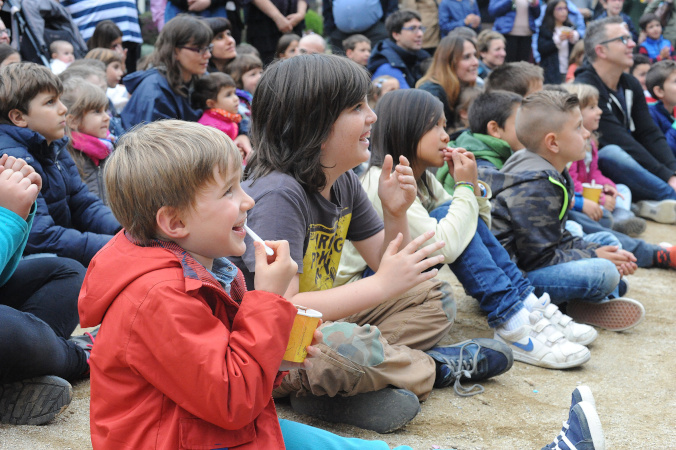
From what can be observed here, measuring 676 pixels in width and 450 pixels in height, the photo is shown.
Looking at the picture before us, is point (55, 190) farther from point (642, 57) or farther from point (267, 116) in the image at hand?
point (642, 57)

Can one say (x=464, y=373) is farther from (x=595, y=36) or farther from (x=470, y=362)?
(x=595, y=36)

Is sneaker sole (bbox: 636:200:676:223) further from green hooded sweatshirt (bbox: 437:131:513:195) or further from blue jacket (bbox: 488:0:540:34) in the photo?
blue jacket (bbox: 488:0:540:34)

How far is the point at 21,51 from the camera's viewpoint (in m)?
5.48

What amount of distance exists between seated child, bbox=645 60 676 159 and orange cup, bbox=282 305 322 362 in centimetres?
611

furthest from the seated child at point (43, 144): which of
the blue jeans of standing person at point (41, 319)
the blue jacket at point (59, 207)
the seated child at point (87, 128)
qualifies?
the seated child at point (87, 128)

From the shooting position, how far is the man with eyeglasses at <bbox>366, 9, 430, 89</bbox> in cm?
661

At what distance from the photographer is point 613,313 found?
3418 millimetres

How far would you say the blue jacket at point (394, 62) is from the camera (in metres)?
6.58

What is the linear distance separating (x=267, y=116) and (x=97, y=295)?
0.99 meters

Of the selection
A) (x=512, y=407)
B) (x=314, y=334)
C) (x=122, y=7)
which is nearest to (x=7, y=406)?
(x=314, y=334)

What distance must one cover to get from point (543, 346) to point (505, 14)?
6.48 meters

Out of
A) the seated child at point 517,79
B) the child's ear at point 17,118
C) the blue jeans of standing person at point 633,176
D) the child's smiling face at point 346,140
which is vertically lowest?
the blue jeans of standing person at point 633,176

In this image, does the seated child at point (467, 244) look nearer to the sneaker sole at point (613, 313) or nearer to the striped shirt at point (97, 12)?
the sneaker sole at point (613, 313)

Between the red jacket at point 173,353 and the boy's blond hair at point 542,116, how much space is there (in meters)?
2.50
